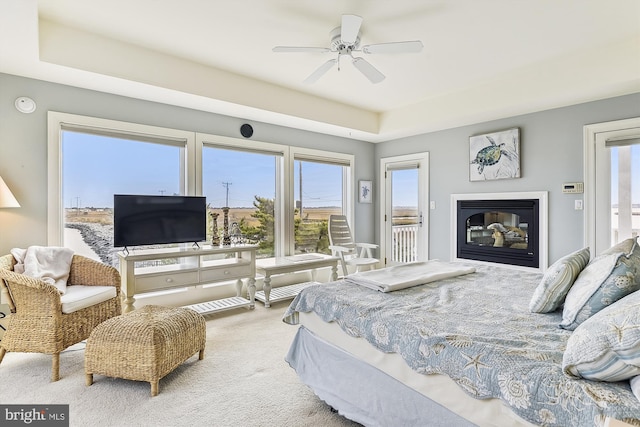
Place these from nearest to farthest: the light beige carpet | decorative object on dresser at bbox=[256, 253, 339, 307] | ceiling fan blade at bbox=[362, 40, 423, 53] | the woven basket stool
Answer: the light beige carpet → the woven basket stool → ceiling fan blade at bbox=[362, 40, 423, 53] → decorative object on dresser at bbox=[256, 253, 339, 307]

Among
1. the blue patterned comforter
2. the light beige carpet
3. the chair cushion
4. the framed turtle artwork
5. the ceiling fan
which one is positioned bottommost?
the light beige carpet

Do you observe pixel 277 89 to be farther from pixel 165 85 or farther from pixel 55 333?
pixel 55 333

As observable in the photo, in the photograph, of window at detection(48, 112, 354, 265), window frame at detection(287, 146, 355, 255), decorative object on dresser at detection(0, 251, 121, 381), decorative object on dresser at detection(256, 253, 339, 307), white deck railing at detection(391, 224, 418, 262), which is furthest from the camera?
white deck railing at detection(391, 224, 418, 262)

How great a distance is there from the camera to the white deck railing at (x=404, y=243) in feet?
17.1

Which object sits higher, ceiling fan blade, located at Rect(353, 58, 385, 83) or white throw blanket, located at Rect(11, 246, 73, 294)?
ceiling fan blade, located at Rect(353, 58, 385, 83)

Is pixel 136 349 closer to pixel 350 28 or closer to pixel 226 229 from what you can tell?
pixel 226 229

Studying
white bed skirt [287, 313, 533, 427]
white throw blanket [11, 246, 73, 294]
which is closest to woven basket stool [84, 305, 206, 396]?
white throw blanket [11, 246, 73, 294]

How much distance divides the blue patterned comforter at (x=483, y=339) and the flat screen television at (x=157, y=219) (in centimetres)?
188

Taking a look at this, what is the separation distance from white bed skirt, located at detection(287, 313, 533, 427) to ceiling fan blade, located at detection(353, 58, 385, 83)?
206cm

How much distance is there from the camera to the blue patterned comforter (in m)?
0.96

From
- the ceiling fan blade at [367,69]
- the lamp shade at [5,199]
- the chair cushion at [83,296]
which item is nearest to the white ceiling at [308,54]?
the ceiling fan blade at [367,69]

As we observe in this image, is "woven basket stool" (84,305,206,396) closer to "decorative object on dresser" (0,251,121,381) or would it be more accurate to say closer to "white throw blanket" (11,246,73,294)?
"decorative object on dresser" (0,251,121,381)

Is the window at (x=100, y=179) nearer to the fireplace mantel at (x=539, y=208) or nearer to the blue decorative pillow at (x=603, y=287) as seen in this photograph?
the blue decorative pillow at (x=603, y=287)

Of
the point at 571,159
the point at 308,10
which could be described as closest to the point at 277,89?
the point at 308,10
